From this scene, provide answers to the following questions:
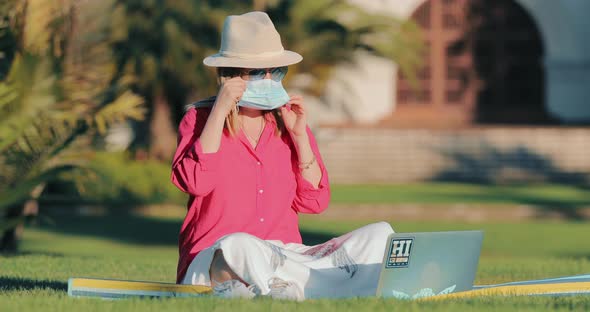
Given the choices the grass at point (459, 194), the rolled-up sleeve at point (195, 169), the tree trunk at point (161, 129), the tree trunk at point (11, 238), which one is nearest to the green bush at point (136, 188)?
the grass at point (459, 194)

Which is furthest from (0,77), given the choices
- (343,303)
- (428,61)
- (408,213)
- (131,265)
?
(428,61)

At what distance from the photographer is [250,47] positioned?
6219 mm

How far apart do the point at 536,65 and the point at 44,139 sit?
26.3 metres

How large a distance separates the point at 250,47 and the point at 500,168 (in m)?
21.0

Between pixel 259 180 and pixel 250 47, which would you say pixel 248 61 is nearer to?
pixel 250 47

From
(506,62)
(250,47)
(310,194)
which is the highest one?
(250,47)

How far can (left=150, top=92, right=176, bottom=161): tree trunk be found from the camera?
25328mm

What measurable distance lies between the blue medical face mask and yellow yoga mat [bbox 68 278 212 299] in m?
0.95

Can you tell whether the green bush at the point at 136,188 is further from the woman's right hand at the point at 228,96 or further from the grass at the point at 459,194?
A: the woman's right hand at the point at 228,96

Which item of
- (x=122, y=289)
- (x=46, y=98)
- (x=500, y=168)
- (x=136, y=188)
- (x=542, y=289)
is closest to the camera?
(x=122, y=289)

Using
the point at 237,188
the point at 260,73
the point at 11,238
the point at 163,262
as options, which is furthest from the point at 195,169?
the point at 11,238

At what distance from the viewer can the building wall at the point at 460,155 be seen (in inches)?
1053

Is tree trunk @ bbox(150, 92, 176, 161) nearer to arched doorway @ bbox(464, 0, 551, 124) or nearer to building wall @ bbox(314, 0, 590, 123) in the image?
building wall @ bbox(314, 0, 590, 123)

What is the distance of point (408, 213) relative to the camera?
19.5m
